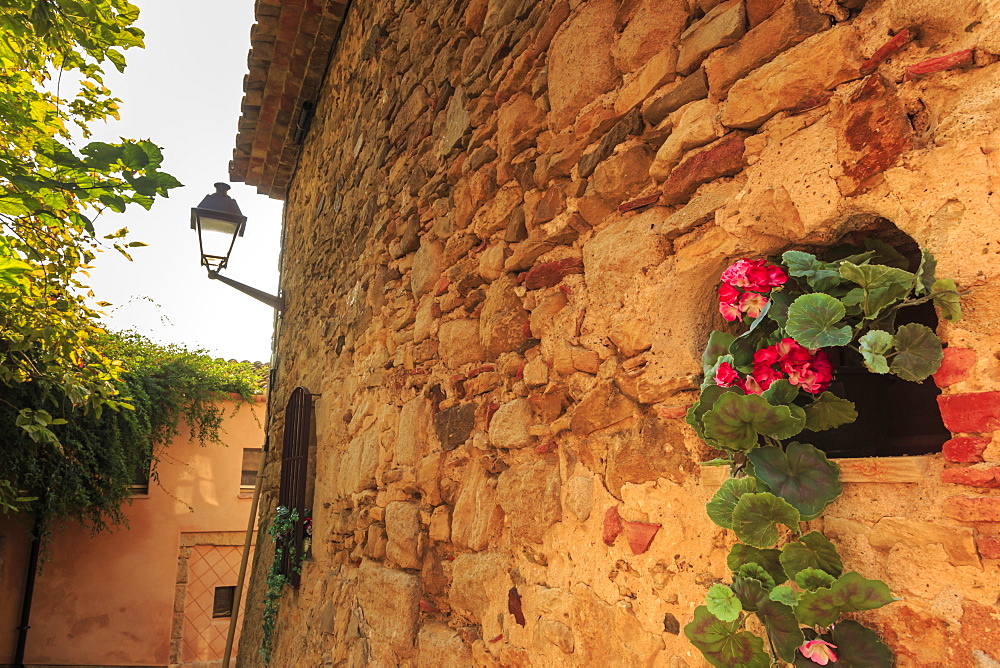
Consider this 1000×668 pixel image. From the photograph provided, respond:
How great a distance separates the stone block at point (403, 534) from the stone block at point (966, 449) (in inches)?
66.4

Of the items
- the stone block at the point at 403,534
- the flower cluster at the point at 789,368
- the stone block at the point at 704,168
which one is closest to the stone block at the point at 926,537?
the flower cluster at the point at 789,368

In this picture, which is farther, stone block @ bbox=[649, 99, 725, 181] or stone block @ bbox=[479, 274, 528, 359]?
stone block @ bbox=[479, 274, 528, 359]

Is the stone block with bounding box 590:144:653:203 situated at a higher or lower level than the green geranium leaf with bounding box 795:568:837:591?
higher

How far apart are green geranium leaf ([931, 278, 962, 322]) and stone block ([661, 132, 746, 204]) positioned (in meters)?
0.43

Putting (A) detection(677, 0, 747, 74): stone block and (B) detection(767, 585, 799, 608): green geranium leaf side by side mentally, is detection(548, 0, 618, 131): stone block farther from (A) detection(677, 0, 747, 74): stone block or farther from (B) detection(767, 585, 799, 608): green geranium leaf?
(B) detection(767, 585, 799, 608): green geranium leaf

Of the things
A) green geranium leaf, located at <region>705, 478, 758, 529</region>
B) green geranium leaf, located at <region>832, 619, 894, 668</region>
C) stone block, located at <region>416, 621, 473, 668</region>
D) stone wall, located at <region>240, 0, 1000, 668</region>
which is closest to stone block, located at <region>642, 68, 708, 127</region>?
stone wall, located at <region>240, 0, 1000, 668</region>

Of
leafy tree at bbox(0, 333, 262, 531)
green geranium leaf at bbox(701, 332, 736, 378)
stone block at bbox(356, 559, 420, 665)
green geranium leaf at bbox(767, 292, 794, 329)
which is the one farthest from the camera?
leafy tree at bbox(0, 333, 262, 531)

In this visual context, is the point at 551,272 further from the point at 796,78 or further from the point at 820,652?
the point at 820,652

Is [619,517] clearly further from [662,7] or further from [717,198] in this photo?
[662,7]

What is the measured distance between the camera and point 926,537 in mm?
922

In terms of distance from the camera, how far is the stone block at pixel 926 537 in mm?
883

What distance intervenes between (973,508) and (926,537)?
0.07 metres

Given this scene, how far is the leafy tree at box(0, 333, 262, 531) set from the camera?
6512 mm

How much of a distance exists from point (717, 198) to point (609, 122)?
1.40ft
